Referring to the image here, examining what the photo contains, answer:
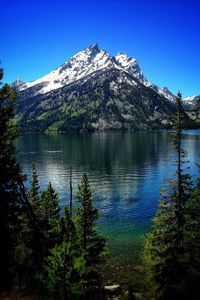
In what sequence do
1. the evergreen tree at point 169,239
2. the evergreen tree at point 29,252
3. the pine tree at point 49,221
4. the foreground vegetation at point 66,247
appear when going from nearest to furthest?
the foreground vegetation at point 66,247 < the evergreen tree at point 29,252 < the evergreen tree at point 169,239 < the pine tree at point 49,221

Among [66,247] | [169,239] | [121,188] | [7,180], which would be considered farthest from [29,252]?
[121,188]

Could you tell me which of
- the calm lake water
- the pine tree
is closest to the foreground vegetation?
the pine tree

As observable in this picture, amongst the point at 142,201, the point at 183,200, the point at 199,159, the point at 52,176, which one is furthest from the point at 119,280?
the point at 199,159

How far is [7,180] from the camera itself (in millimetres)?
30359

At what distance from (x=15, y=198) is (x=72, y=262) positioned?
8395 mm

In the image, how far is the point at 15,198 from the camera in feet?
99.9

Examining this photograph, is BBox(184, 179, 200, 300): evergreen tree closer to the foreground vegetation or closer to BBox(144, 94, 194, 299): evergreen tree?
the foreground vegetation

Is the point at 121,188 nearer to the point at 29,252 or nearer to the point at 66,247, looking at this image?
the point at 66,247

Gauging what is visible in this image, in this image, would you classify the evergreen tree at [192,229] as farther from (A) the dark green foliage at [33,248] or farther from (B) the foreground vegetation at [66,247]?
(A) the dark green foliage at [33,248]

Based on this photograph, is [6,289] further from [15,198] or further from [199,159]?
[199,159]

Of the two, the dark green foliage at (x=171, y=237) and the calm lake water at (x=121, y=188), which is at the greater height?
the dark green foliage at (x=171, y=237)

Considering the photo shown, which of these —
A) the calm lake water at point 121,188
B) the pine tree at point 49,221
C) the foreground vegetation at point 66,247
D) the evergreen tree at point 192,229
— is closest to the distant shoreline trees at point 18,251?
the foreground vegetation at point 66,247

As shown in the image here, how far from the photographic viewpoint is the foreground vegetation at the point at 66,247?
28938 mm

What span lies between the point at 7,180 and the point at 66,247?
8587mm
